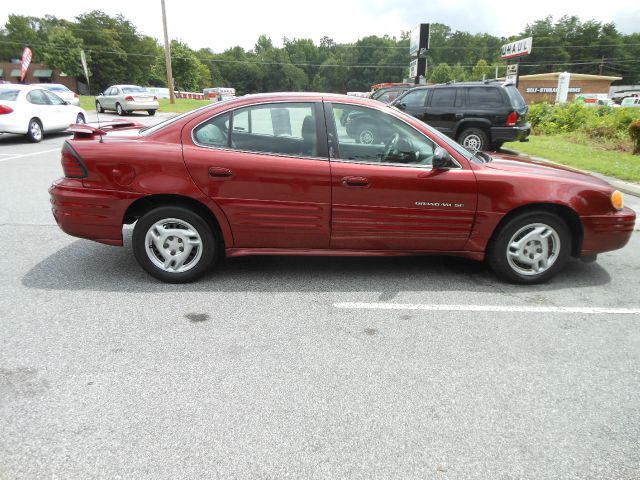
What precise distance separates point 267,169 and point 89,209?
1558 mm

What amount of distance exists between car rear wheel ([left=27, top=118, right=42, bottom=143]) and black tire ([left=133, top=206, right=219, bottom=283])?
11.9m

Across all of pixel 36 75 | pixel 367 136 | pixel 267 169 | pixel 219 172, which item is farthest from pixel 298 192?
pixel 36 75

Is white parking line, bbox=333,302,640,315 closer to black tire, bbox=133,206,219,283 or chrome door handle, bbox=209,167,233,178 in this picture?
black tire, bbox=133,206,219,283

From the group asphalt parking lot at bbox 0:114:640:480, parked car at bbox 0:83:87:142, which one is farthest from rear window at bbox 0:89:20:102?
asphalt parking lot at bbox 0:114:640:480

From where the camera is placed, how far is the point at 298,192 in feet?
12.9

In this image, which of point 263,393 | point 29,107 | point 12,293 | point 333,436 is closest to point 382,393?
point 333,436

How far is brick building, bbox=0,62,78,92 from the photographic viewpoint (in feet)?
238

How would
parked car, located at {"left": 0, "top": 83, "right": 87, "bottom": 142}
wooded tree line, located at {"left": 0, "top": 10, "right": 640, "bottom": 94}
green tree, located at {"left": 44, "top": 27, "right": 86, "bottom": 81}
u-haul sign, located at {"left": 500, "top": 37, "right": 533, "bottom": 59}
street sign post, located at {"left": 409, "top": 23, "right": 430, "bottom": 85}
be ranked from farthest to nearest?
wooded tree line, located at {"left": 0, "top": 10, "right": 640, "bottom": 94}
green tree, located at {"left": 44, "top": 27, "right": 86, "bottom": 81}
u-haul sign, located at {"left": 500, "top": 37, "right": 533, "bottom": 59}
street sign post, located at {"left": 409, "top": 23, "right": 430, "bottom": 85}
parked car, located at {"left": 0, "top": 83, "right": 87, "bottom": 142}

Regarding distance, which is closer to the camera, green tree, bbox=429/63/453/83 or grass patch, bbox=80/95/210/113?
grass patch, bbox=80/95/210/113

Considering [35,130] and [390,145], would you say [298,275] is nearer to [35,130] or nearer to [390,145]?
[390,145]

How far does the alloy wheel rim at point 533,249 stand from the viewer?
4176mm

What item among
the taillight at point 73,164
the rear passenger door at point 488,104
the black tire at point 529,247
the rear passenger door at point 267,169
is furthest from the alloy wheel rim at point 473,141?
the taillight at point 73,164

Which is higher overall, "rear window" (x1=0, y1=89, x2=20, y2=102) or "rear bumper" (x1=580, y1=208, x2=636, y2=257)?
"rear window" (x1=0, y1=89, x2=20, y2=102)

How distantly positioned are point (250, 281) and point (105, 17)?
318 feet
